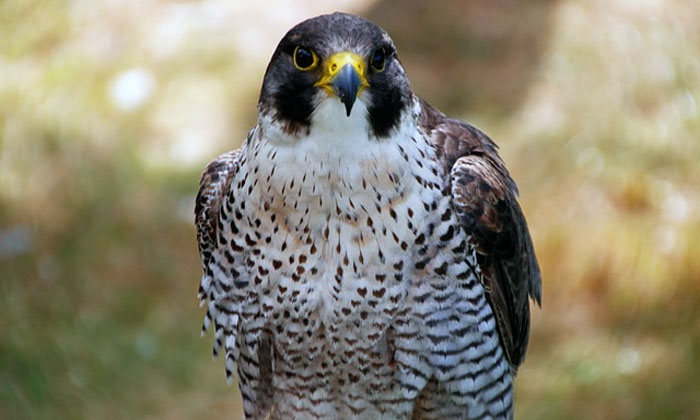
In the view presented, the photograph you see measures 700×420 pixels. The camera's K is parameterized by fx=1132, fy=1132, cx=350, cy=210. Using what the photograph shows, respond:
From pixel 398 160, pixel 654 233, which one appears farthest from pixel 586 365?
pixel 398 160

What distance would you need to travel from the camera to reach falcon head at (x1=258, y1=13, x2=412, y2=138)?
3229 millimetres

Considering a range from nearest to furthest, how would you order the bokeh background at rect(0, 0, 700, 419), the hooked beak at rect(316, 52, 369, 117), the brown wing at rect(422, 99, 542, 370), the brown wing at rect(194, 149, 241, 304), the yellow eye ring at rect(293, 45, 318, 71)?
the hooked beak at rect(316, 52, 369, 117)
the yellow eye ring at rect(293, 45, 318, 71)
the brown wing at rect(422, 99, 542, 370)
the brown wing at rect(194, 149, 241, 304)
the bokeh background at rect(0, 0, 700, 419)

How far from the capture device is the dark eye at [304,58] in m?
3.28

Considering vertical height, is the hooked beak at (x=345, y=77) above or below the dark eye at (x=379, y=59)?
below

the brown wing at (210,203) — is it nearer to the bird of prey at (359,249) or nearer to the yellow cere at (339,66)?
the bird of prey at (359,249)

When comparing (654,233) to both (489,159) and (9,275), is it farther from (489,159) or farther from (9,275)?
(9,275)

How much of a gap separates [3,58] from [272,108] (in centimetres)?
457

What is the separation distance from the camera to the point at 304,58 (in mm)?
3289

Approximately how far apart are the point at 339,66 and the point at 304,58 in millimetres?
142

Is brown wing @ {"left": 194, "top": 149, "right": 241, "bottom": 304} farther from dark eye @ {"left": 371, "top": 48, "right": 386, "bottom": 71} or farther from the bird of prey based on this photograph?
dark eye @ {"left": 371, "top": 48, "right": 386, "bottom": 71}

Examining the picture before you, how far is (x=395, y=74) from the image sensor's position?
3369 mm

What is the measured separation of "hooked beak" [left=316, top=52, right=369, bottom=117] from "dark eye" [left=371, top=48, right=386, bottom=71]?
0.06 m

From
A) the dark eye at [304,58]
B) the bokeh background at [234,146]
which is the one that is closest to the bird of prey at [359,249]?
the dark eye at [304,58]

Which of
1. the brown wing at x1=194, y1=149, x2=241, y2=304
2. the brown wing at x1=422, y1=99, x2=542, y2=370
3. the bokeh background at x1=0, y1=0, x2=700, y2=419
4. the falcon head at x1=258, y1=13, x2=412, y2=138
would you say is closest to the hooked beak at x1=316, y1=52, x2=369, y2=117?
→ the falcon head at x1=258, y1=13, x2=412, y2=138
